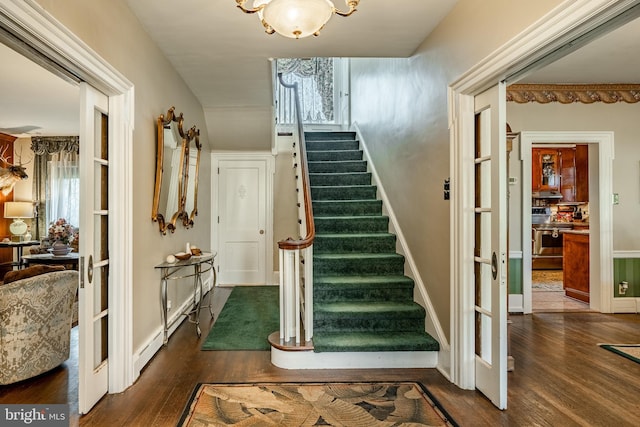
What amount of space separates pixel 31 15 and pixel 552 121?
5076 millimetres

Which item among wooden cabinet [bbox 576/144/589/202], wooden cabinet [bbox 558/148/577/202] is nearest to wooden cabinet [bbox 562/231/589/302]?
wooden cabinet [bbox 576/144/589/202]

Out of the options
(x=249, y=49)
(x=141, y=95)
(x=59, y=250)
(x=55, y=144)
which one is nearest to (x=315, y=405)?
(x=141, y=95)

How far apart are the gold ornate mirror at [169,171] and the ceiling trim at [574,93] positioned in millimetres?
3931

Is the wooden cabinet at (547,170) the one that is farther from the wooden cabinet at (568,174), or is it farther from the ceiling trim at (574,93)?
the ceiling trim at (574,93)

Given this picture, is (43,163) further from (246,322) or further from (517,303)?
(517,303)

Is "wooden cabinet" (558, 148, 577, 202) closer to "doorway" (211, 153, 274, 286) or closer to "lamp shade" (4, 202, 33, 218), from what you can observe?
"doorway" (211, 153, 274, 286)

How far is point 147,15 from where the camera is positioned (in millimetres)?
2459

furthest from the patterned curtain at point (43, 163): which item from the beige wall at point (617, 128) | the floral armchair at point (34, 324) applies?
the beige wall at point (617, 128)

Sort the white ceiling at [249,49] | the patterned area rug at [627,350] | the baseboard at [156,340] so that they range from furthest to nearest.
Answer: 1. the patterned area rug at [627,350]
2. the baseboard at [156,340]
3. the white ceiling at [249,49]

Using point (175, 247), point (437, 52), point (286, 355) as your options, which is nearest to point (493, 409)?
point (286, 355)

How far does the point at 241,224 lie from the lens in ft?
18.7

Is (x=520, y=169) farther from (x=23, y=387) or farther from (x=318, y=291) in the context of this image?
(x=23, y=387)

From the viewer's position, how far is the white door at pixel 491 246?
83.2 inches

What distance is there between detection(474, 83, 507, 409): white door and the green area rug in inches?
70.3
